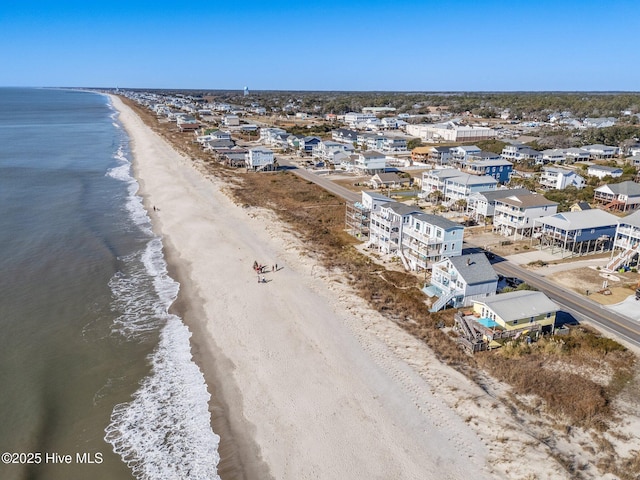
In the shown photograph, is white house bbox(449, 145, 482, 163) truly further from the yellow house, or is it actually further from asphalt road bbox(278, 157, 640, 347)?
the yellow house

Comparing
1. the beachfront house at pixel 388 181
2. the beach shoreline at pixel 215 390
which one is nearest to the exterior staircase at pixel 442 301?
the beach shoreline at pixel 215 390

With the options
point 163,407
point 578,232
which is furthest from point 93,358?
point 578,232

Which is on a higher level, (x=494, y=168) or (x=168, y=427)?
(x=494, y=168)

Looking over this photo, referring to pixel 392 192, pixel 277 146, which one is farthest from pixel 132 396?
pixel 277 146

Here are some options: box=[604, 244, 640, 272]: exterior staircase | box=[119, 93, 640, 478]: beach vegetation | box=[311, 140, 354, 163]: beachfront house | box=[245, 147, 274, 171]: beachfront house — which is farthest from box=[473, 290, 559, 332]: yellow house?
box=[311, 140, 354, 163]: beachfront house

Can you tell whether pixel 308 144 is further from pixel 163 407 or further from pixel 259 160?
pixel 163 407

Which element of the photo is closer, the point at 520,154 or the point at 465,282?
the point at 465,282

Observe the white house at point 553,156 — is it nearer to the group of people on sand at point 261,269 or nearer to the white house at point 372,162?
the white house at point 372,162
